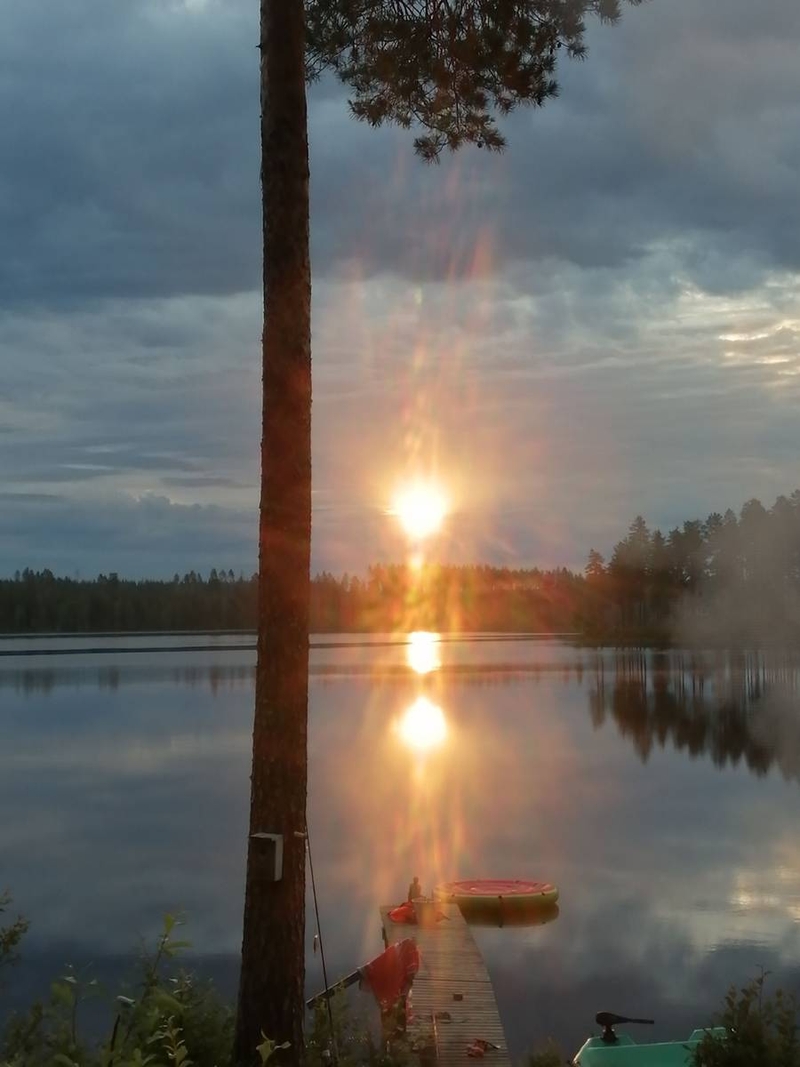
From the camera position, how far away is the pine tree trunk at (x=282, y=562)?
710 cm

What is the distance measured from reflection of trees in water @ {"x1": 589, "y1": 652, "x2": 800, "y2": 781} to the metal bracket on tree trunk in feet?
97.8

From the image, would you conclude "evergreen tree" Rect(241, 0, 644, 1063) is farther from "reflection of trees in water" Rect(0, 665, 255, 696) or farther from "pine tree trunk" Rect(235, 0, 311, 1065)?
"reflection of trees in water" Rect(0, 665, 255, 696)

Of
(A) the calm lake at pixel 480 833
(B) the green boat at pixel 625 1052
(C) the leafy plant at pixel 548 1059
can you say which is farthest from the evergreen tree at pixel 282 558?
(A) the calm lake at pixel 480 833

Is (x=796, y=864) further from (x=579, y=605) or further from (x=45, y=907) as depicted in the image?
(x=579, y=605)

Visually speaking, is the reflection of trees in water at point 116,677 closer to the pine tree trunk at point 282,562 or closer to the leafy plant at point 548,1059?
the leafy plant at point 548,1059

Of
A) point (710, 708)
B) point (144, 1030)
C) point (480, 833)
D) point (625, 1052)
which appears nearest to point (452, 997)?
point (625, 1052)

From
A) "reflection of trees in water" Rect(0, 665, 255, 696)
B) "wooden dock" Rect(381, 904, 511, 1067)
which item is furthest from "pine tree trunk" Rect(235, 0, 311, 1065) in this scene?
"reflection of trees in water" Rect(0, 665, 255, 696)

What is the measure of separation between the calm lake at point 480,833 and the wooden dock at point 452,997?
651mm

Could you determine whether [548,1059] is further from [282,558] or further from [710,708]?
[710,708]

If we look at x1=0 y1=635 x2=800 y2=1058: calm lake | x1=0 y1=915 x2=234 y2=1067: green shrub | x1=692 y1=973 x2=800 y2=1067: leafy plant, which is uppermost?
x1=0 y1=915 x2=234 y2=1067: green shrub

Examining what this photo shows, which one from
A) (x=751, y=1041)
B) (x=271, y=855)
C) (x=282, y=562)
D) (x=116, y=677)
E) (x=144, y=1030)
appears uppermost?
(x=282, y=562)

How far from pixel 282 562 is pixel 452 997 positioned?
7473mm

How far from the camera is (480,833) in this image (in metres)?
26.3

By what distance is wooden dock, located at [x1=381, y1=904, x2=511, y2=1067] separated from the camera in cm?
1094
